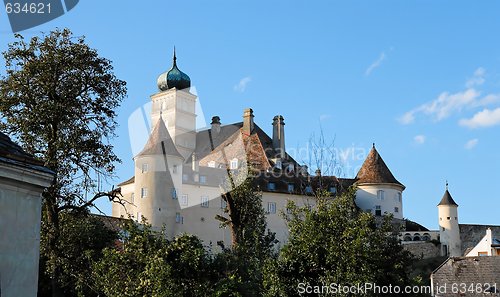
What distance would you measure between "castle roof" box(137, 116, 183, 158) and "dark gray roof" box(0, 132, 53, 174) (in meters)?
60.1

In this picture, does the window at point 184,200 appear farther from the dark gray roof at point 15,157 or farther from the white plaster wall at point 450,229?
the dark gray roof at point 15,157

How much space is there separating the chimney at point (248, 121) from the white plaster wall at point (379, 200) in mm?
14816

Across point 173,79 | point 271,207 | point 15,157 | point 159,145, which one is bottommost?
point 15,157

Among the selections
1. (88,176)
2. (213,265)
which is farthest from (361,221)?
(88,176)

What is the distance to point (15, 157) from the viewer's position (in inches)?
447

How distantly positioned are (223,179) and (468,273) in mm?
32059

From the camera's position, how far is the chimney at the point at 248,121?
8156 cm

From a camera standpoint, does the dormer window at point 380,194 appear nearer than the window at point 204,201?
No

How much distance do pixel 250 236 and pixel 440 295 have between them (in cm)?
1158

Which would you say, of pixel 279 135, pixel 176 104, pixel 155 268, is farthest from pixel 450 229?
pixel 155 268

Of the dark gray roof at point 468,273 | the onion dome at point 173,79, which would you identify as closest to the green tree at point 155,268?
the dark gray roof at point 468,273

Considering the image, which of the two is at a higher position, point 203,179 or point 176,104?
point 176,104

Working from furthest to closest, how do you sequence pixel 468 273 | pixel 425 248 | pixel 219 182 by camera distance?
pixel 219 182
pixel 425 248
pixel 468 273

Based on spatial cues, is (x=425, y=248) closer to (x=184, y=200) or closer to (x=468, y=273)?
(x=184, y=200)
